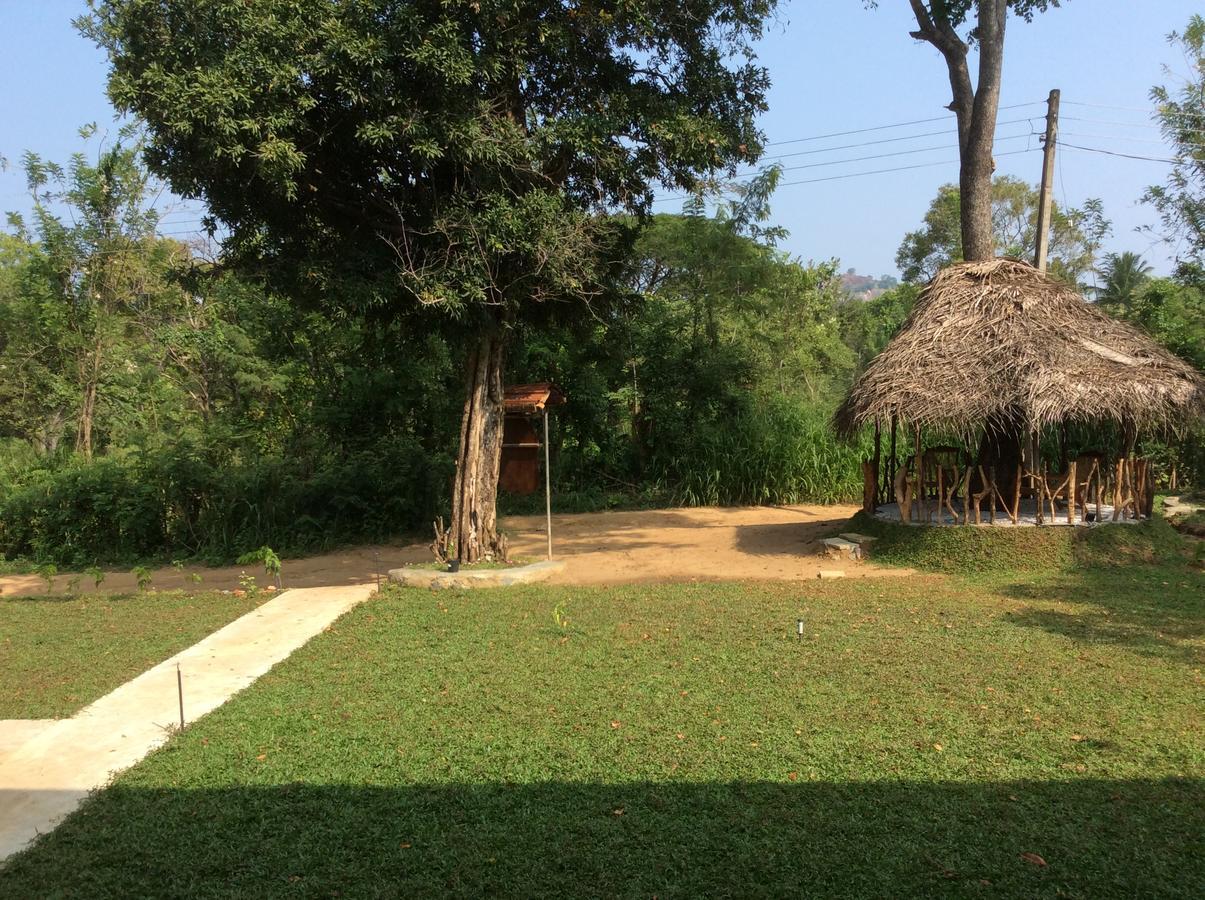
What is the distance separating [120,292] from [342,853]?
63.5ft

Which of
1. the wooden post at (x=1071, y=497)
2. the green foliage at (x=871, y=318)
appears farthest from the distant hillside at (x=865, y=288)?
the wooden post at (x=1071, y=497)

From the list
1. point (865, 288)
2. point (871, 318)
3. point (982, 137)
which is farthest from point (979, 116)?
point (865, 288)

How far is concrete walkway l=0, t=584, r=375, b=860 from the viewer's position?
4242 mm

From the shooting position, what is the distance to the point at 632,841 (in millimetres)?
3711

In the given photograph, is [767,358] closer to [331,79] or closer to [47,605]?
[331,79]

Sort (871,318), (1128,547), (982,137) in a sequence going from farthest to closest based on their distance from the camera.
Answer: (871,318)
(982,137)
(1128,547)

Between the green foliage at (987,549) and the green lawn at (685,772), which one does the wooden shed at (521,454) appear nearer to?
the green foliage at (987,549)

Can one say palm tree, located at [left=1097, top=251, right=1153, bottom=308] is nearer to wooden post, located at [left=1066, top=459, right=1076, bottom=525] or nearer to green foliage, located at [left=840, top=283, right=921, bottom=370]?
green foliage, located at [left=840, top=283, right=921, bottom=370]

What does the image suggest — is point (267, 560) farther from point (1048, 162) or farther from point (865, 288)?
point (865, 288)

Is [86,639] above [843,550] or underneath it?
underneath

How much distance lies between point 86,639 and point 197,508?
7.02m

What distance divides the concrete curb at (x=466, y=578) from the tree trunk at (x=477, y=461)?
Answer: 570mm

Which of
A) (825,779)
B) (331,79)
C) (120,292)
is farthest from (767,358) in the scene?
(825,779)

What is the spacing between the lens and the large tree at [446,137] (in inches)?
306
